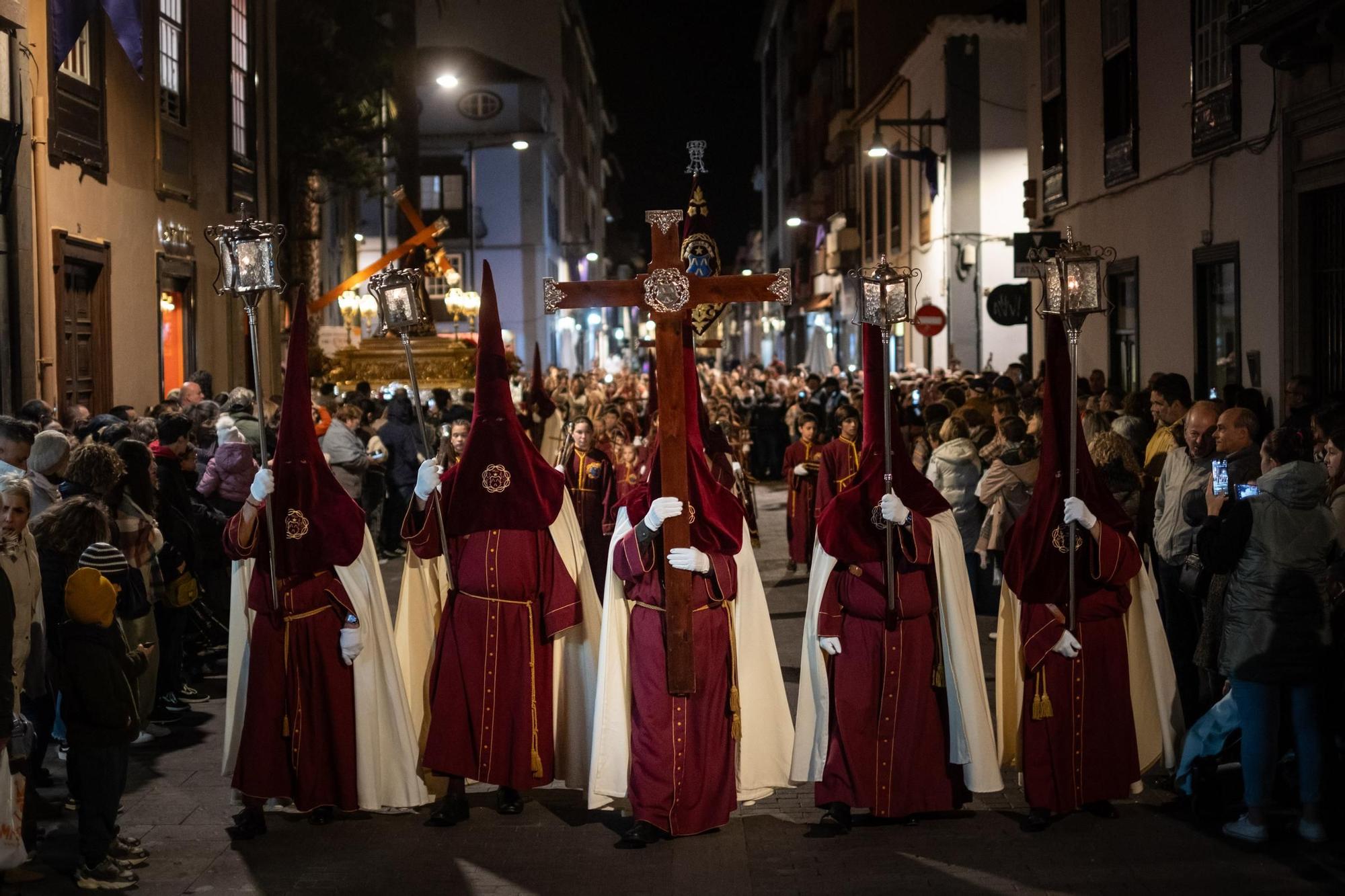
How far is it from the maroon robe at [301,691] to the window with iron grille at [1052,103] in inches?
622

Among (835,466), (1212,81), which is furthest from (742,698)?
(1212,81)

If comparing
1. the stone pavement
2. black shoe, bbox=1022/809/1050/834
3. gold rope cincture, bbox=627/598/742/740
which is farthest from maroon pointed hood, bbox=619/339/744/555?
black shoe, bbox=1022/809/1050/834

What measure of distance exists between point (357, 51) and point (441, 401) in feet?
38.4

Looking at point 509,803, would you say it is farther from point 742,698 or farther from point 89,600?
point 89,600

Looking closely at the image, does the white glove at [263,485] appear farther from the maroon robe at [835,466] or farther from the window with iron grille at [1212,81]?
the window with iron grille at [1212,81]

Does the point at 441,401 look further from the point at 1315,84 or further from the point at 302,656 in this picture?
the point at 302,656

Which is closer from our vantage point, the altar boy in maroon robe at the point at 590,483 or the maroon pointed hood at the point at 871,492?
the maroon pointed hood at the point at 871,492

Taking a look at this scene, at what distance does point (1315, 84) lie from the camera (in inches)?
492

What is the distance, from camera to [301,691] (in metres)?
7.27

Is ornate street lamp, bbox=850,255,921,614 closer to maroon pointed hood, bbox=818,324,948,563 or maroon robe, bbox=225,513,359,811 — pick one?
maroon pointed hood, bbox=818,324,948,563

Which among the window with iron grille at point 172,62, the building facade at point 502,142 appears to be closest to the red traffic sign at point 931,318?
the window with iron grille at point 172,62

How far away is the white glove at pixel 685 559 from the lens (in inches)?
269

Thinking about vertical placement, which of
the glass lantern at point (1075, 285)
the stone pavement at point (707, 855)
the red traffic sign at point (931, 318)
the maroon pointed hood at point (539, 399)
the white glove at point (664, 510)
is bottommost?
the stone pavement at point (707, 855)

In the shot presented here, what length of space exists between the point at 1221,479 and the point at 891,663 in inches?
70.6
